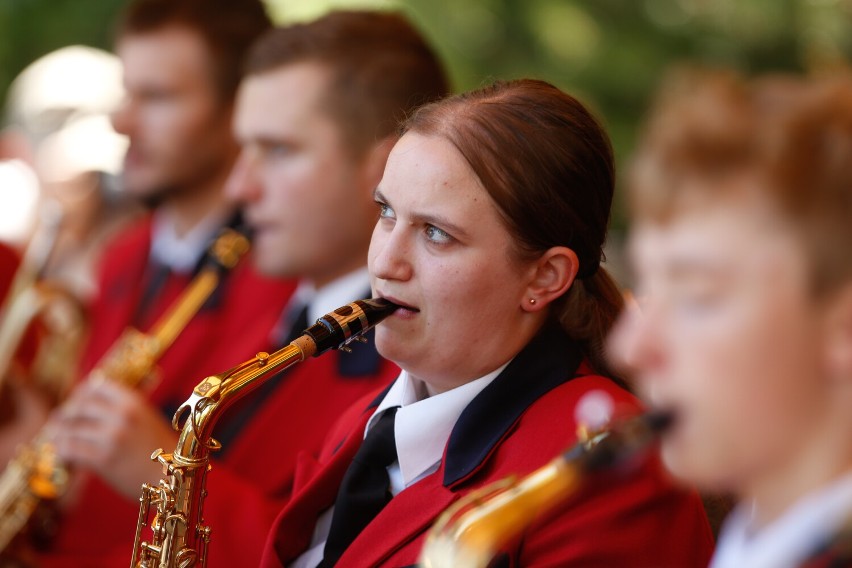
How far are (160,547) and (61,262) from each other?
132 inches

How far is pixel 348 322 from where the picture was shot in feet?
6.35

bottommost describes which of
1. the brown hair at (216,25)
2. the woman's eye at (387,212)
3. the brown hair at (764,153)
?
the woman's eye at (387,212)

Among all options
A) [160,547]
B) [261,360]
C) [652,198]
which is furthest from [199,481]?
[652,198]

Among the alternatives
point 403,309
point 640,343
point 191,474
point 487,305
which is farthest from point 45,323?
point 640,343

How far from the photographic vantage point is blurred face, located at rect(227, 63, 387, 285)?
2.86 metres

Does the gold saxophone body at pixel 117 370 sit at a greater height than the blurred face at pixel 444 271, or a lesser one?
lesser

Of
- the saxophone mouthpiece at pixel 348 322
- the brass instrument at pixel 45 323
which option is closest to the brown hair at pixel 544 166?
the saxophone mouthpiece at pixel 348 322

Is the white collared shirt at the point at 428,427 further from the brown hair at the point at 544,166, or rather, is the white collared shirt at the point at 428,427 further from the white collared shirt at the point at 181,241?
the white collared shirt at the point at 181,241

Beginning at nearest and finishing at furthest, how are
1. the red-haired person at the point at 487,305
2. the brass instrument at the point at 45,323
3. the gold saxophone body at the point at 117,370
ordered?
the red-haired person at the point at 487,305 < the gold saxophone body at the point at 117,370 < the brass instrument at the point at 45,323

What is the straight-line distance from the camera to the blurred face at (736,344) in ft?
3.47

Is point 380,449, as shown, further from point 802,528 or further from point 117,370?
point 117,370

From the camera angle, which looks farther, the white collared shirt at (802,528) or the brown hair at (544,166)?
the brown hair at (544,166)

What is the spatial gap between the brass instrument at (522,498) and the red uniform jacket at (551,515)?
24 cm

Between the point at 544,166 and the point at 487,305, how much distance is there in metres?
0.26
